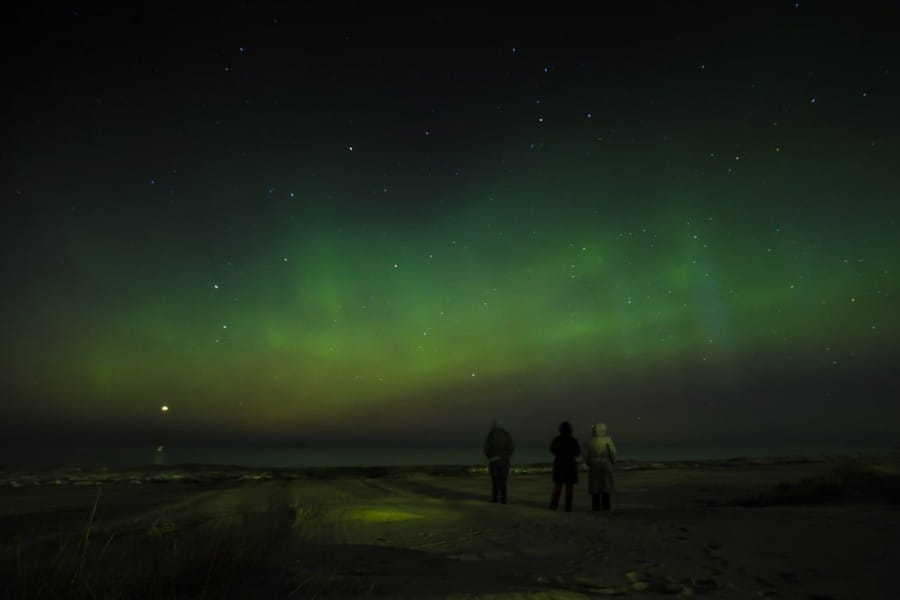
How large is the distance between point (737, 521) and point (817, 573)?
3621 mm

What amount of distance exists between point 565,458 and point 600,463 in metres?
0.78

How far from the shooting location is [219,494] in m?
18.6

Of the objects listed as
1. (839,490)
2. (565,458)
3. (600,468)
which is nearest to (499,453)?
(565,458)

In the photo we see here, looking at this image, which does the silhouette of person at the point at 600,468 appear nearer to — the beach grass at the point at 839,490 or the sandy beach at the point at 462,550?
the sandy beach at the point at 462,550

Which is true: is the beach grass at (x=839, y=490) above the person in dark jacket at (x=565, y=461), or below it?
below

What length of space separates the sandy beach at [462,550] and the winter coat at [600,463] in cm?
223

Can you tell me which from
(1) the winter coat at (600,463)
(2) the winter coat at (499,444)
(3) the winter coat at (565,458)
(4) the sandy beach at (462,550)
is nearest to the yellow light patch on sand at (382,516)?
(4) the sandy beach at (462,550)

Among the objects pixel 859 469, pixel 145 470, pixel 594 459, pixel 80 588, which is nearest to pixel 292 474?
pixel 145 470

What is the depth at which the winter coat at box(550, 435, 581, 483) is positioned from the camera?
13.8m

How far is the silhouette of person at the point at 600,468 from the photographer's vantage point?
1363 cm

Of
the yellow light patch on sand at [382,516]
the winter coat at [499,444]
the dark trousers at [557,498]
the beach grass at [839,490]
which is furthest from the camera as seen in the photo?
the winter coat at [499,444]

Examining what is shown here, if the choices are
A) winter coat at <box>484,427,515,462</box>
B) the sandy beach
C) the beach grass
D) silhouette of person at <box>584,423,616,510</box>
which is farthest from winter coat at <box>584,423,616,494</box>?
the beach grass

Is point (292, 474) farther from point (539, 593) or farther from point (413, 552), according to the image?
point (539, 593)

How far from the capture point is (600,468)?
13656mm
